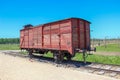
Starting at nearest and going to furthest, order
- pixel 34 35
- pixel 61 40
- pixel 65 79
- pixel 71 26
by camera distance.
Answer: pixel 65 79 → pixel 71 26 → pixel 61 40 → pixel 34 35

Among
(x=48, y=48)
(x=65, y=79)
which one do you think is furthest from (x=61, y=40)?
(x=65, y=79)

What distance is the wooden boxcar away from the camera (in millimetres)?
15367

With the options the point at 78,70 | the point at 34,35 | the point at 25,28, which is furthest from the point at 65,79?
the point at 25,28

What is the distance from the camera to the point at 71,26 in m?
15.2

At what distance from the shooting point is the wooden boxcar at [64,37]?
15.4m

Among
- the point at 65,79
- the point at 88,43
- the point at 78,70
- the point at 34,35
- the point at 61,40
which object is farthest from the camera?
the point at 34,35

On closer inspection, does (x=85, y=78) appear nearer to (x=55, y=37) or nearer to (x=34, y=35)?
(x=55, y=37)

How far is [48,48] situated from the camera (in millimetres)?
18266

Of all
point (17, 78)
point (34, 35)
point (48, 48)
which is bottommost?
point (17, 78)

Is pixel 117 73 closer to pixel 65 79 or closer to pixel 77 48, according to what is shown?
pixel 65 79

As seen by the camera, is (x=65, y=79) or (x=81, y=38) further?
(x=81, y=38)

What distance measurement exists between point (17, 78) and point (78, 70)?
447 cm

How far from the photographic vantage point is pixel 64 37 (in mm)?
16000

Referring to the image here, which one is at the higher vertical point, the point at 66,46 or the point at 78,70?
the point at 66,46
